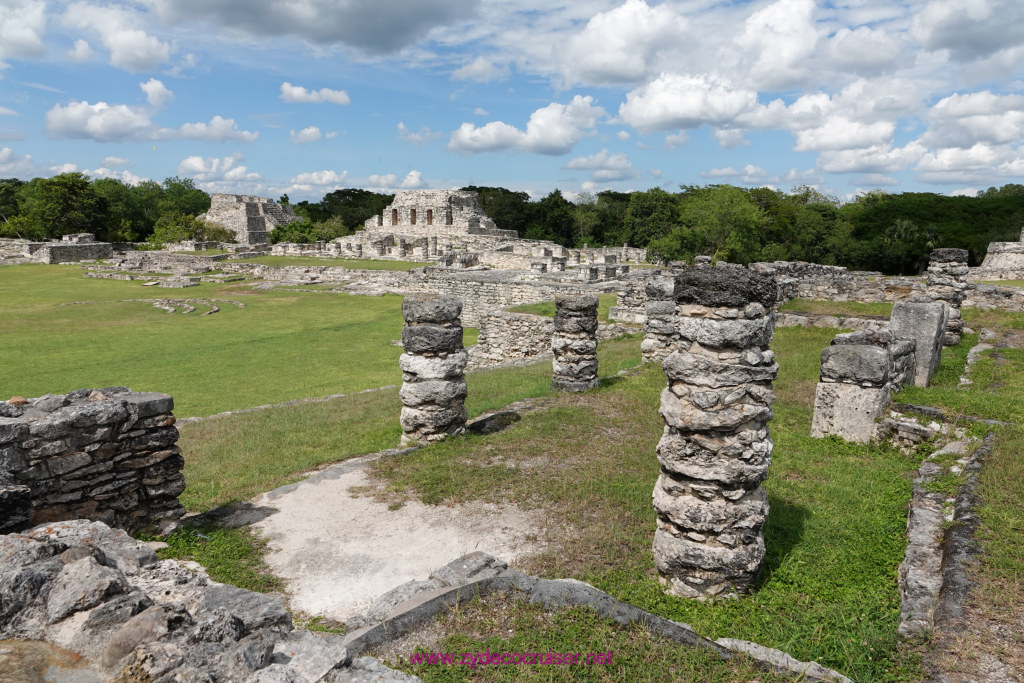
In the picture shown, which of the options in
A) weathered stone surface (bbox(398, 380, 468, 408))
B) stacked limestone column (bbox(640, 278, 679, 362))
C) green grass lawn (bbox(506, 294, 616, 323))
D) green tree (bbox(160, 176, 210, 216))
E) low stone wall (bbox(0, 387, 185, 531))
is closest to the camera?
low stone wall (bbox(0, 387, 185, 531))

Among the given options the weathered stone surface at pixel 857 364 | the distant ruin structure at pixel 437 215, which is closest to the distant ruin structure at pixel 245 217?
the distant ruin structure at pixel 437 215

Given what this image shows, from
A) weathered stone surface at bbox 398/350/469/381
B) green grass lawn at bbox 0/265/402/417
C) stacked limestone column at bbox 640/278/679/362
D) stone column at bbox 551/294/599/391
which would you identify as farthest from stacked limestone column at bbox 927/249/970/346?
green grass lawn at bbox 0/265/402/417

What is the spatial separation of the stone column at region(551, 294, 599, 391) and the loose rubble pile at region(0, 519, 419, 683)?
8086 millimetres

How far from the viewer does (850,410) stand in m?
7.87

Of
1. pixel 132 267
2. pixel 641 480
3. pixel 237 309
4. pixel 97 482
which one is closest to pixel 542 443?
pixel 641 480

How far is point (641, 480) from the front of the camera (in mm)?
7051

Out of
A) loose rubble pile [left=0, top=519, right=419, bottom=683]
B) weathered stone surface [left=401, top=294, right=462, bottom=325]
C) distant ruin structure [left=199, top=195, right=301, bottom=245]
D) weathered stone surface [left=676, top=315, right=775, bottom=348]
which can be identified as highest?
distant ruin structure [left=199, top=195, right=301, bottom=245]

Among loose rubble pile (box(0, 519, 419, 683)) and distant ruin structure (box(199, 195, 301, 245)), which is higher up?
distant ruin structure (box(199, 195, 301, 245))

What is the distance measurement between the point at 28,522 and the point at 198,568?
1427mm

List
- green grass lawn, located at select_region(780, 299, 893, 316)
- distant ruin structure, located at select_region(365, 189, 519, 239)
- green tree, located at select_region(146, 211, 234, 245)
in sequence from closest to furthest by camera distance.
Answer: green grass lawn, located at select_region(780, 299, 893, 316), distant ruin structure, located at select_region(365, 189, 519, 239), green tree, located at select_region(146, 211, 234, 245)

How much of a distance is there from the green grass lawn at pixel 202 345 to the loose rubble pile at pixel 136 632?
866cm

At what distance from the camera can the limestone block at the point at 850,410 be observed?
7.77m

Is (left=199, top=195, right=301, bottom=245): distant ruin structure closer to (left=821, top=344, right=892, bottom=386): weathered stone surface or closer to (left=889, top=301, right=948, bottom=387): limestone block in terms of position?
(left=889, top=301, right=948, bottom=387): limestone block

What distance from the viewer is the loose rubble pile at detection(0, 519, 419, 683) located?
281 cm
